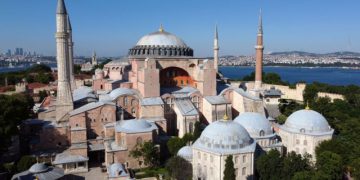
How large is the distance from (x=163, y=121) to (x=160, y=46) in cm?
791

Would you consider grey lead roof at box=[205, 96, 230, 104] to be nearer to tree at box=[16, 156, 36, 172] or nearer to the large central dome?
the large central dome

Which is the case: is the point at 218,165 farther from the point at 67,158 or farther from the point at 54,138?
the point at 54,138

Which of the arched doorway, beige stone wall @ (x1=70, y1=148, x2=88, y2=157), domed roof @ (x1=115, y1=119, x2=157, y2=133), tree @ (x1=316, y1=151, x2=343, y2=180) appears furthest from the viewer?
the arched doorway

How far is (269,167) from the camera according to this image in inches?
573

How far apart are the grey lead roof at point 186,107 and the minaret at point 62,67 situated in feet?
23.0

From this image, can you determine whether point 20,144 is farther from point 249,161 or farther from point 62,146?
point 249,161

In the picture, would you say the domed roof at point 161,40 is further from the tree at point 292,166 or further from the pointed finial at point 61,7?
the tree at point 292,166

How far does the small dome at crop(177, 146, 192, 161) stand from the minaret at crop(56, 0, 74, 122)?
8361 mm

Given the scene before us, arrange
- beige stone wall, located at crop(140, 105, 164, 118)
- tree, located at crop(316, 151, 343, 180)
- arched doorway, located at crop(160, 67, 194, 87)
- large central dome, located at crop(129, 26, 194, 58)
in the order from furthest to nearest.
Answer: large central dome, located at crop(129, 26, 194, 58)
arched doorway, located at crop(160, 67, 194, 87)
beige stone wall, located at crop(140, 105, 164, 118)
tree, located at crop(316, 151, 343, 180)

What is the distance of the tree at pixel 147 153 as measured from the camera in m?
17.4

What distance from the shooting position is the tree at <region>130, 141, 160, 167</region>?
1742 centimetres

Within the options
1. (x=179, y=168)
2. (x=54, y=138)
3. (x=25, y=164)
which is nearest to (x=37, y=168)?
(x=25, y=164)

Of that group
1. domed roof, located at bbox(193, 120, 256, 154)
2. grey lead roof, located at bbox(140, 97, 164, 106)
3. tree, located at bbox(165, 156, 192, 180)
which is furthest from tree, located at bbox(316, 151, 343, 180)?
grey lead roof, located at bbox(140, 97, 164, 106)

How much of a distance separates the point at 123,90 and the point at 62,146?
5580mm
